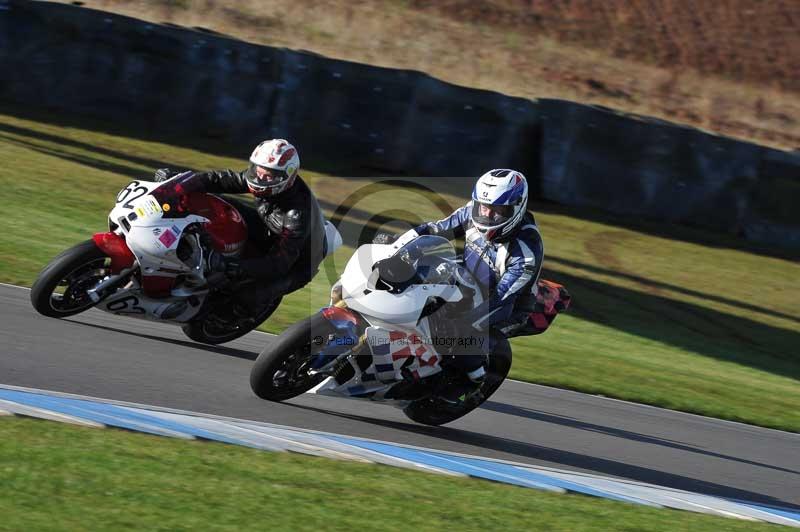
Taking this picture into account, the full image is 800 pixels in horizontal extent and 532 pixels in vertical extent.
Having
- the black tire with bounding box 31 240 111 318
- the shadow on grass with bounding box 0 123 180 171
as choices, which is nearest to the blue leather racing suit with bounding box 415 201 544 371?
the black tire with bounding box 31 240 111 318

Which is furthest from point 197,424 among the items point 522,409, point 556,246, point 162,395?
point 556,246

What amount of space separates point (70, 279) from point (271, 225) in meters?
1.57

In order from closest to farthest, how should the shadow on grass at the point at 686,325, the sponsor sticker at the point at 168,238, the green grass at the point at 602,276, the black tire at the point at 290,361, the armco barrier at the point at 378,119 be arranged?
the black tire at the point at 290,361 < the sponsor sticker at the point at 168,238 < the green grass at the point at 602,276 < the shadow on grass at the point at 686,325 < the armco barrier at the point at 378,119

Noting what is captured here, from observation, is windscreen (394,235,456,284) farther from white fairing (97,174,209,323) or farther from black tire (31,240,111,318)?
black tire (31,240,111,318)

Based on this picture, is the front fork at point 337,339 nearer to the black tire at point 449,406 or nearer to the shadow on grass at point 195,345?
the black tire at point 449,406

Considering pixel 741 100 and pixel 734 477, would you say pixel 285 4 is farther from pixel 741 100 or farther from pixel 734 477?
pixel 734 477

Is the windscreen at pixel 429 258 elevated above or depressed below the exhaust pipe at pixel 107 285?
above

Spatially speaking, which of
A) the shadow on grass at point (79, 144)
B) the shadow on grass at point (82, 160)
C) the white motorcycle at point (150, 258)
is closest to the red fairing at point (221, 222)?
the white motorcycle at point (150, 258)

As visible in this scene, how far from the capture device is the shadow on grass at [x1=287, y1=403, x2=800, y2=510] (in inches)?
294

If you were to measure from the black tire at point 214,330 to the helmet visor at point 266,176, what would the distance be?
3.64 ft

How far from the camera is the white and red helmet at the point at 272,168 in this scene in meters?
8.34

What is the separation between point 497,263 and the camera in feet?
25.5

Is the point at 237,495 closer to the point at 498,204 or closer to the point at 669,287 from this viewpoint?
the point at 498,204

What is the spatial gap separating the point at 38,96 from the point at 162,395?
1292 centimetres
